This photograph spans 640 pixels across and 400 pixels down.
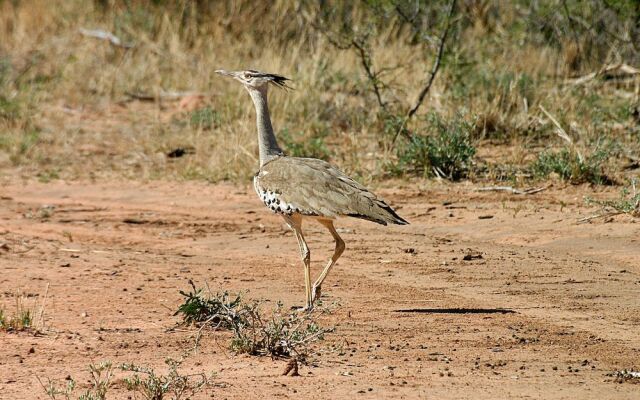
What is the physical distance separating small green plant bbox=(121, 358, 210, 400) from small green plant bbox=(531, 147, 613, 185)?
578 cm

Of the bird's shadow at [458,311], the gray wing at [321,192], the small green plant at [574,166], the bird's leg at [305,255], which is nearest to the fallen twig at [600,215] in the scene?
the small green plant at [574,166]

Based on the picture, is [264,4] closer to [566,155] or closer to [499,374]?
[566,155]

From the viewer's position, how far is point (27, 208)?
34.4 feet

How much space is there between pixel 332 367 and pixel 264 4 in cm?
1146

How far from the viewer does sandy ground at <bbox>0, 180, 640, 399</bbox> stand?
551 cm

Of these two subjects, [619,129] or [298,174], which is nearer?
[298,174]

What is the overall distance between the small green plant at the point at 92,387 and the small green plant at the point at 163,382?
0.11 m

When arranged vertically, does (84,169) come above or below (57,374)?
below

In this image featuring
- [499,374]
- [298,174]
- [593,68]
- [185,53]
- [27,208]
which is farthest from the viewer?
[185,53]

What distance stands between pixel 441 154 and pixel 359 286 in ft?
11.1

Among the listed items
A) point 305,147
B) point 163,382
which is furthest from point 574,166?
point 163,382

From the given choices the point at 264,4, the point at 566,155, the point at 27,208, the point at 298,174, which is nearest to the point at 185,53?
the point at 264,4

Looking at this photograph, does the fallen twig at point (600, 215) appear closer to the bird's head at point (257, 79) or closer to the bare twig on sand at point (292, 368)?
the bird's head at point (257, 79)

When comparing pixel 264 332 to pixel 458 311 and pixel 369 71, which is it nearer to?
pixel 458 311
